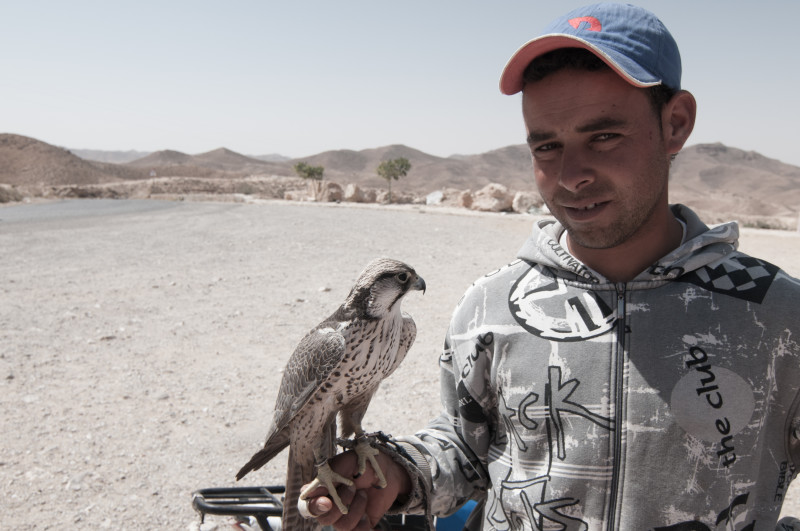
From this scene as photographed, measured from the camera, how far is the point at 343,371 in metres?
1.84

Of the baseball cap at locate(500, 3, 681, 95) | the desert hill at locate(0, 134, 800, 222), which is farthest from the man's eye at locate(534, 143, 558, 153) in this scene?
the desert hill at locate(0, 134, 800, 222)

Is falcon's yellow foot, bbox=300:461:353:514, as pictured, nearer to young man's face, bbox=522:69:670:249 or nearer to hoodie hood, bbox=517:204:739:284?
hoodie hood, bbox=517:204:739:284

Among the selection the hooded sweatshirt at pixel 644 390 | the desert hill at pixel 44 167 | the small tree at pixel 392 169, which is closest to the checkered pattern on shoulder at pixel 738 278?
the hooded sweatshirt at pixel 644 390

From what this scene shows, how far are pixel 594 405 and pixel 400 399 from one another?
12.8 ft

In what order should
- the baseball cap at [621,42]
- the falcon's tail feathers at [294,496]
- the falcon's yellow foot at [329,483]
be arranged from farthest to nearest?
1. the falcon's tail feathers at [294,496]
2. the falcon's yellow foot at [329,483]
3. the baseball cap at [621,42]

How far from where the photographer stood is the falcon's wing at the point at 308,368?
1.85m

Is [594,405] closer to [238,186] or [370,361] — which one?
[370,361]

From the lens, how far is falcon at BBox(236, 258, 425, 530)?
1.85m

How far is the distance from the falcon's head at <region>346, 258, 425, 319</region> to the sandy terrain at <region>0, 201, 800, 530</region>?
8.77 ft

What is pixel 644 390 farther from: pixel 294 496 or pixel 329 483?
pixel 294 496

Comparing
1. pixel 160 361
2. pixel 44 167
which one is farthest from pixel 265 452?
pixel 44 167

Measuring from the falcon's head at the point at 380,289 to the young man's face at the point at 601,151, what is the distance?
59 cm

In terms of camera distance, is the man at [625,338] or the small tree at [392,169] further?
the small tree at [392,169]

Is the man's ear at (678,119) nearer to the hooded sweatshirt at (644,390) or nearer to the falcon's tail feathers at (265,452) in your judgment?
the hooded sweatshirt at (644,390)
